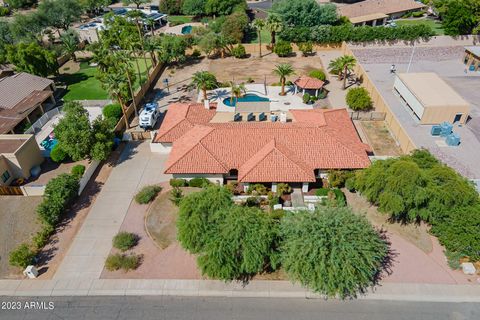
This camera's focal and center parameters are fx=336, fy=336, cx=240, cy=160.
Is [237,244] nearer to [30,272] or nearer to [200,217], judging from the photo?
[200,217]

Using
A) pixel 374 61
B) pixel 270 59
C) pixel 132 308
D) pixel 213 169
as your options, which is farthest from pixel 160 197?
pixel 374 61

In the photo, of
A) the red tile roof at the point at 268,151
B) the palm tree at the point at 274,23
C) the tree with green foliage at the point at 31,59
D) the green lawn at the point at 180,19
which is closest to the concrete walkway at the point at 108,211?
the red tile roof at the point at 268,151

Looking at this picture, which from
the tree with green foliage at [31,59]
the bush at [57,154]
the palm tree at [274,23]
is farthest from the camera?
the palm tree at [274,23]

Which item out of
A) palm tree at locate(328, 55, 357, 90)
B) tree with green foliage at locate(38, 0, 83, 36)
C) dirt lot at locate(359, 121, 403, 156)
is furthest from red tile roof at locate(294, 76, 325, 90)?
tree with green foliage at locate(38, 0, 83, 36)

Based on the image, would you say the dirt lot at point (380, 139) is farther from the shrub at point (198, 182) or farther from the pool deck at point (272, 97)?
the shrub at point (198, 182)

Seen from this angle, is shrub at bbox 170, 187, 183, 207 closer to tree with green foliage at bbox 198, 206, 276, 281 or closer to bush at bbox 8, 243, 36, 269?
tree with green foliage at bbox 198, 206, 276, 281

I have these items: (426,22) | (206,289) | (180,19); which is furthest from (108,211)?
(426,22)

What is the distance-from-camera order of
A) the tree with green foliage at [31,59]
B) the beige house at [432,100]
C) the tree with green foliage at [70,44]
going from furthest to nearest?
1. the tree with green foliage at [70,44]
2. the tree with green foliage at [31,59]
3. the beige house at [432,100]
